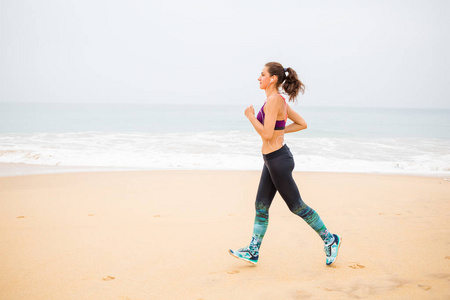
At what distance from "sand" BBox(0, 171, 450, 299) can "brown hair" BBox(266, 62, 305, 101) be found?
150 centimetres

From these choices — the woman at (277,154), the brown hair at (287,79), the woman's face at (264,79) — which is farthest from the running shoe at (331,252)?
the woman's face at (264,79)

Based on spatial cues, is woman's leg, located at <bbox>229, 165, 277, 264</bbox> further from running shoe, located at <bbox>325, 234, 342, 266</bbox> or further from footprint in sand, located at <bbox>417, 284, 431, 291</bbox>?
footprint in sand, located at <bbox>417, 284, 431, 291</bbox>

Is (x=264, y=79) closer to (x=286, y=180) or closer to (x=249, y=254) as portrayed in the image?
(x=286, y=180)

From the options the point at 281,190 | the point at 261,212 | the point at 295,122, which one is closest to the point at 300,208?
the point at 281,190

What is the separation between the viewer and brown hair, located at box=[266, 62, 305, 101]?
9.94ft

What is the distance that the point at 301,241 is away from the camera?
3.96 m

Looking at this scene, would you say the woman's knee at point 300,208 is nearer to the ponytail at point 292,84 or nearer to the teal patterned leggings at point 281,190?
the teal patterned leggings at point 281,190

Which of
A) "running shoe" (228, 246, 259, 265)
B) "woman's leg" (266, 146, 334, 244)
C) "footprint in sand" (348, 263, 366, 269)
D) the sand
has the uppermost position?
"woman's leg" (266, 146, 334, 244)

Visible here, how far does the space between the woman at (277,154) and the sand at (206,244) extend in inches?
12.4

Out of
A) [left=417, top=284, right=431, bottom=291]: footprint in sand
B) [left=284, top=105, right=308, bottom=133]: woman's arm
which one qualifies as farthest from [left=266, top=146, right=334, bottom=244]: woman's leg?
[left=417, top=284, right=431, bottom=291]: footprint in sand

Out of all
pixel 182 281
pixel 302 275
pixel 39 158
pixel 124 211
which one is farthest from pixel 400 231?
pixel 39 158

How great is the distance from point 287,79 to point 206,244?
6.17 feet

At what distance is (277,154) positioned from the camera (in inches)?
117

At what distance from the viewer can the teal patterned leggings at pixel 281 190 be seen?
116 inches
